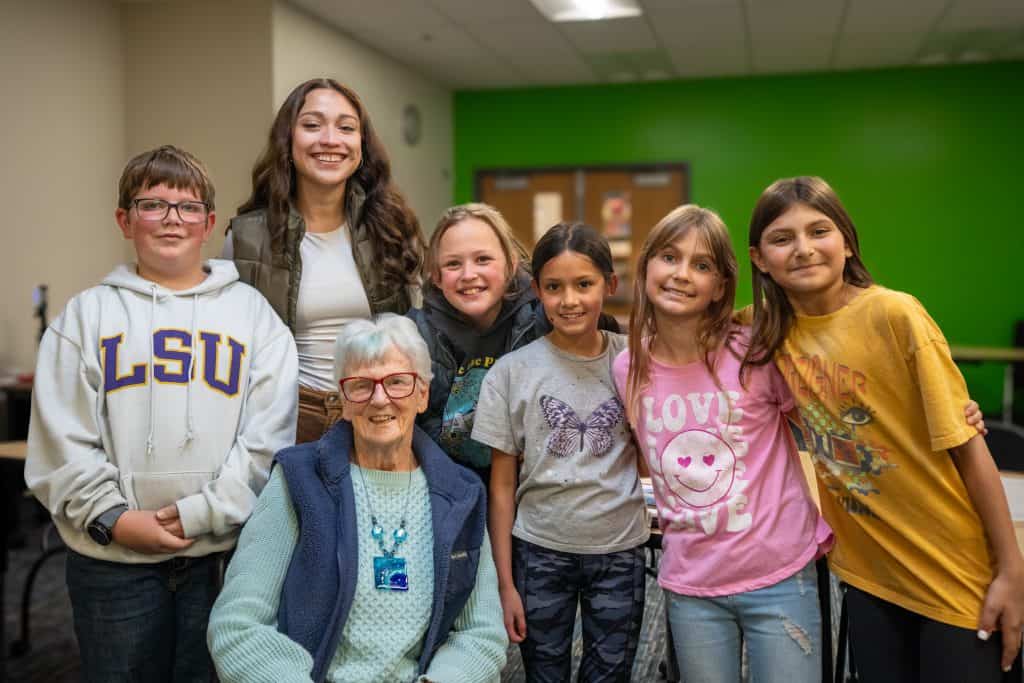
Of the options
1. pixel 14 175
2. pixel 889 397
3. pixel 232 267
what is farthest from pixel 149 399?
pixel 14 175

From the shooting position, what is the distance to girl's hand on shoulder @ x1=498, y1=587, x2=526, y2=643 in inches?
65.3

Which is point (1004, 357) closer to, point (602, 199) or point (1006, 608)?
point (602, 199)

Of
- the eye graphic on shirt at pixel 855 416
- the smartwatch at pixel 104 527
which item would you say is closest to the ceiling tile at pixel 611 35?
the eye graphic on shirt at pixel 855 416

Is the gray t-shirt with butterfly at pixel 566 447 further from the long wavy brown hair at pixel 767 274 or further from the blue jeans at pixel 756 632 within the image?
the long wavy brown hair at pixel 767 274

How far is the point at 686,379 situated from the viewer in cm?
164

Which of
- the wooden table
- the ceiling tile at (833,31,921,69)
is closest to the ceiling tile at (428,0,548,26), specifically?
the ceiling tile at (833,31,921,69)

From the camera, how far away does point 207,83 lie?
5609 mm

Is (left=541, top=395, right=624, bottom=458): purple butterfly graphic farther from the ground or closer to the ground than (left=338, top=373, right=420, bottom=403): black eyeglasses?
closer to the ground

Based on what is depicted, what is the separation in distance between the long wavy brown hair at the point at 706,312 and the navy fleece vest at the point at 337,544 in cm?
39

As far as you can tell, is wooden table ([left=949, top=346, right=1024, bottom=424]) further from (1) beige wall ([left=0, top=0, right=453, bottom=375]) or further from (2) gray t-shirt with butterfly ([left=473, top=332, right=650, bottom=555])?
(1) beige wall ([left=0, top=0, right=453, bottom=375])

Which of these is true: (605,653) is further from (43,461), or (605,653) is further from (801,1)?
(801,1)

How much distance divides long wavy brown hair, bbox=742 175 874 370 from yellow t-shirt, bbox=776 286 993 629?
54mm

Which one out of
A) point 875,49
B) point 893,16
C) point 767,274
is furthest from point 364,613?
point 875,49

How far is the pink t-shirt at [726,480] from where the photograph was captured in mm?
1542
